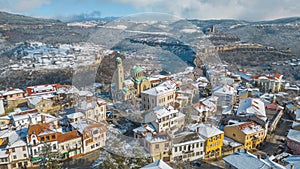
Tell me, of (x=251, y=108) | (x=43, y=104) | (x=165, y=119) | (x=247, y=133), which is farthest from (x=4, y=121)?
(x=251, y=108)

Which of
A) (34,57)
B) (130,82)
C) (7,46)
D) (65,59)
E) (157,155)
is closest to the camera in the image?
(157,155)

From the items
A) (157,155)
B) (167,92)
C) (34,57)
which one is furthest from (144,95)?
(34,57)

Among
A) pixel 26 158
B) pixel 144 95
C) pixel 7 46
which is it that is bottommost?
pixel 26 158

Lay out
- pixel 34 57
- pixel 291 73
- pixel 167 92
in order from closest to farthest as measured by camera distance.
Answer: pixel 167 92 → pixel 291 73 → pixel 34 57

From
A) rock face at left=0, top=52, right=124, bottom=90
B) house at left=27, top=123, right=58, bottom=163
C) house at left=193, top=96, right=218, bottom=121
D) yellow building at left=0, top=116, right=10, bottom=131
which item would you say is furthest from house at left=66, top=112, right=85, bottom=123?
rock face at left=0, top=52, right=124, bottom=90

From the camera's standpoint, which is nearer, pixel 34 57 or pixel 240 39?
pixel 34 57

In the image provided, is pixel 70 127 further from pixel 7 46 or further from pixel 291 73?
pixel 7 46

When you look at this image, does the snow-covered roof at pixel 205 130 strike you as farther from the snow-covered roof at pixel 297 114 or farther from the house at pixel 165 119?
the snow-covered roof at pixel 297 114

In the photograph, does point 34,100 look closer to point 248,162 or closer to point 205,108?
point 205,108
